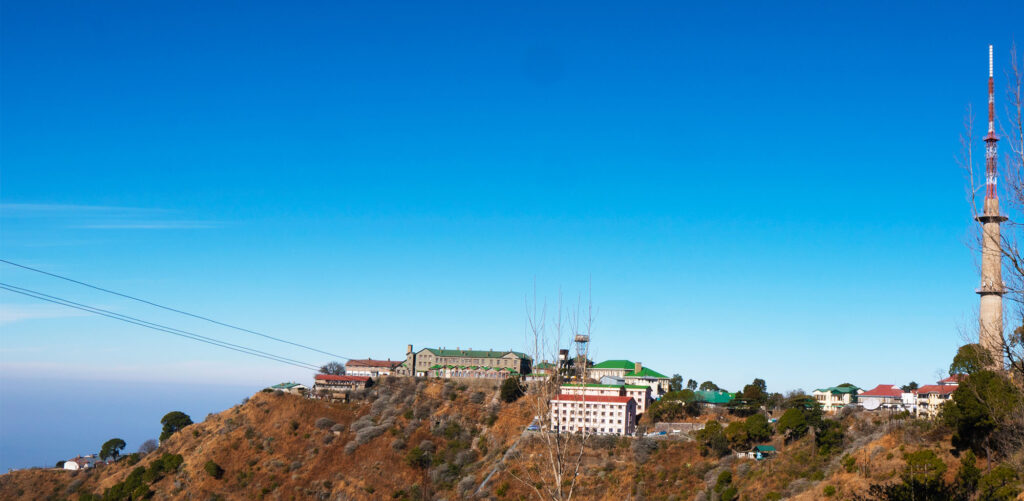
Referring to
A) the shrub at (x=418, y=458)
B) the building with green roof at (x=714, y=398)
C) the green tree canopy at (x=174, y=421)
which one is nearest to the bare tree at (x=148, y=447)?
the green tree canopy at (x=174, y=421)

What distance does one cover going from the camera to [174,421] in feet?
301

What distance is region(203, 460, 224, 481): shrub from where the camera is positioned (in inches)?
2891

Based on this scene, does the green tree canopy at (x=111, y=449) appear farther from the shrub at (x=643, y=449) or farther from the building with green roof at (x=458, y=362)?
the shrub at (x=643, y=449)

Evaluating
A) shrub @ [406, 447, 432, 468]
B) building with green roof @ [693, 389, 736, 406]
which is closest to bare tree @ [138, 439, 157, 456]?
shrub @ [406, 447, 432, 468]

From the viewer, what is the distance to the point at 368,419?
3374 inches

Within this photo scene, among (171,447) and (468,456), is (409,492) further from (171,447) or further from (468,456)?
(171,447)

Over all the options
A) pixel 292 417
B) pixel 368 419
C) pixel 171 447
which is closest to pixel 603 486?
pixel 368 419

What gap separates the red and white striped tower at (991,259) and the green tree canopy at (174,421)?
89820 mm

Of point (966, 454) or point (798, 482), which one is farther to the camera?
point (798, 482)

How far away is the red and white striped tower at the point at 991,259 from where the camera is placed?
48.3ft

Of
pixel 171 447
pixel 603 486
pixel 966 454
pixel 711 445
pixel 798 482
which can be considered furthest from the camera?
pixel 171 447

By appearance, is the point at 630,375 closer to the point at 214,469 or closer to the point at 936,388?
the point at 936,388

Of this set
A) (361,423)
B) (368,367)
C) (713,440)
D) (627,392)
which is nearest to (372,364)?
(368,367)

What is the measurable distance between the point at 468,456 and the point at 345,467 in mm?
13331
